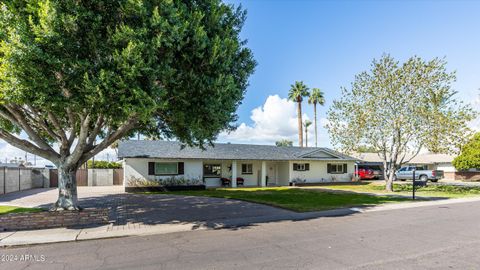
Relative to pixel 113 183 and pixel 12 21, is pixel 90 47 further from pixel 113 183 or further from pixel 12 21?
pixel 113 183

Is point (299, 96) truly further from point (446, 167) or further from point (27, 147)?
point (27, 147)

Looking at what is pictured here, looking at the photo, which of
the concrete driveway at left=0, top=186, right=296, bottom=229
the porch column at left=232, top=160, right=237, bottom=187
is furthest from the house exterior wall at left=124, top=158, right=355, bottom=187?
the concrete driveway at left=0, top=186, right=296, bottom=229

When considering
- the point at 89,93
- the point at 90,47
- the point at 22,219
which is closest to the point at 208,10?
the point at 90,47

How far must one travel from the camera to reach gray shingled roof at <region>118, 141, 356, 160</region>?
82.7ft

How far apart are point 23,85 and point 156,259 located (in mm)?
6335

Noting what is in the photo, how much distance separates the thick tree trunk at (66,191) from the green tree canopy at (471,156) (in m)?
42.2

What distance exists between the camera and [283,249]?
753 centimetres

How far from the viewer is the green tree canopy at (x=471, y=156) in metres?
36.9

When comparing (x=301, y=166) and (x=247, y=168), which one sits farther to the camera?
(x=301, y=166)

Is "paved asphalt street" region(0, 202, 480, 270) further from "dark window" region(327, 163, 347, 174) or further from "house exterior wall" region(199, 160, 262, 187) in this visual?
"dark window" region(327, 163, 347, 174)

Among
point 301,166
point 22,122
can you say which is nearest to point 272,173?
point 301,166

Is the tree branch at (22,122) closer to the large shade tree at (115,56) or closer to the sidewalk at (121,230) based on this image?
the large shade tree at (115,56)

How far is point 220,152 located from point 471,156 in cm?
3230

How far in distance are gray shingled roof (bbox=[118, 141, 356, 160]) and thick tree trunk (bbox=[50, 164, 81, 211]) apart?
10647 millimetres
